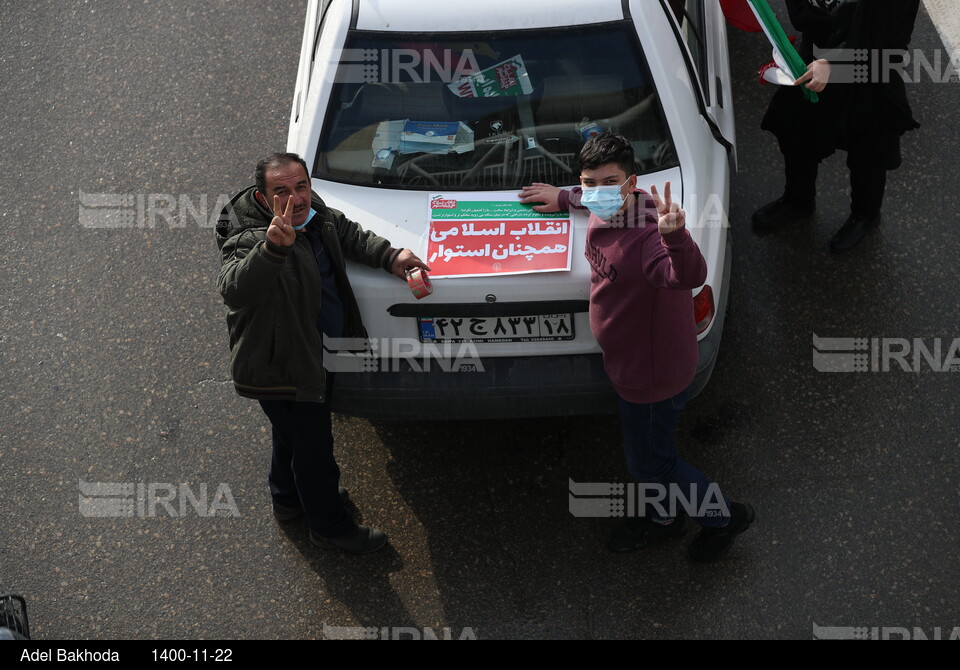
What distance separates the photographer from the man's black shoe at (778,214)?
521 centimetres

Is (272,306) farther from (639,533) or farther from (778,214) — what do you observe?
(778,214)

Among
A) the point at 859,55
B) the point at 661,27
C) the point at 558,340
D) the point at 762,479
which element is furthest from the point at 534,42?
the point at 762,479

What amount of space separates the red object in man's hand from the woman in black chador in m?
0.32

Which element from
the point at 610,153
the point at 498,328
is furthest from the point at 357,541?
the point at 610,153

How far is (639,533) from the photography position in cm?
410

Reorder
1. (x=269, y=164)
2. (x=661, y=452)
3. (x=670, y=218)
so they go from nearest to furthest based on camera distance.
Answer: (x=670, y=218) → (x=269, y=164) → (x=661, y=452)

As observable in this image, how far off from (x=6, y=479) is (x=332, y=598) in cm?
167

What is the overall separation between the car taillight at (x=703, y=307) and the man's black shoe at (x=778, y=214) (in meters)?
1.51

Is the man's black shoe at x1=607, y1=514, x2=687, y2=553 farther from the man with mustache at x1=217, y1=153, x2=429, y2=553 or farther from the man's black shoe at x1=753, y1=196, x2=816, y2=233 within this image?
the man's black shoe at x1=753, y1=196, x2=816, y2=233

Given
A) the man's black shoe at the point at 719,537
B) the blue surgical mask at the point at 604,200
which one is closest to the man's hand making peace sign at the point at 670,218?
the blue surgical mask at the point at 604,200

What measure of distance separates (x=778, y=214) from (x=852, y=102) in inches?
30.1

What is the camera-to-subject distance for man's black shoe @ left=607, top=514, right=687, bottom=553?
409 cm

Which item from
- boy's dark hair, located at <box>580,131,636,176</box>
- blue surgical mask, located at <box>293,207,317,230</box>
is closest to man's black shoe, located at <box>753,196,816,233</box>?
boy's dark hair, located at <box>580,131,636,176</box>
